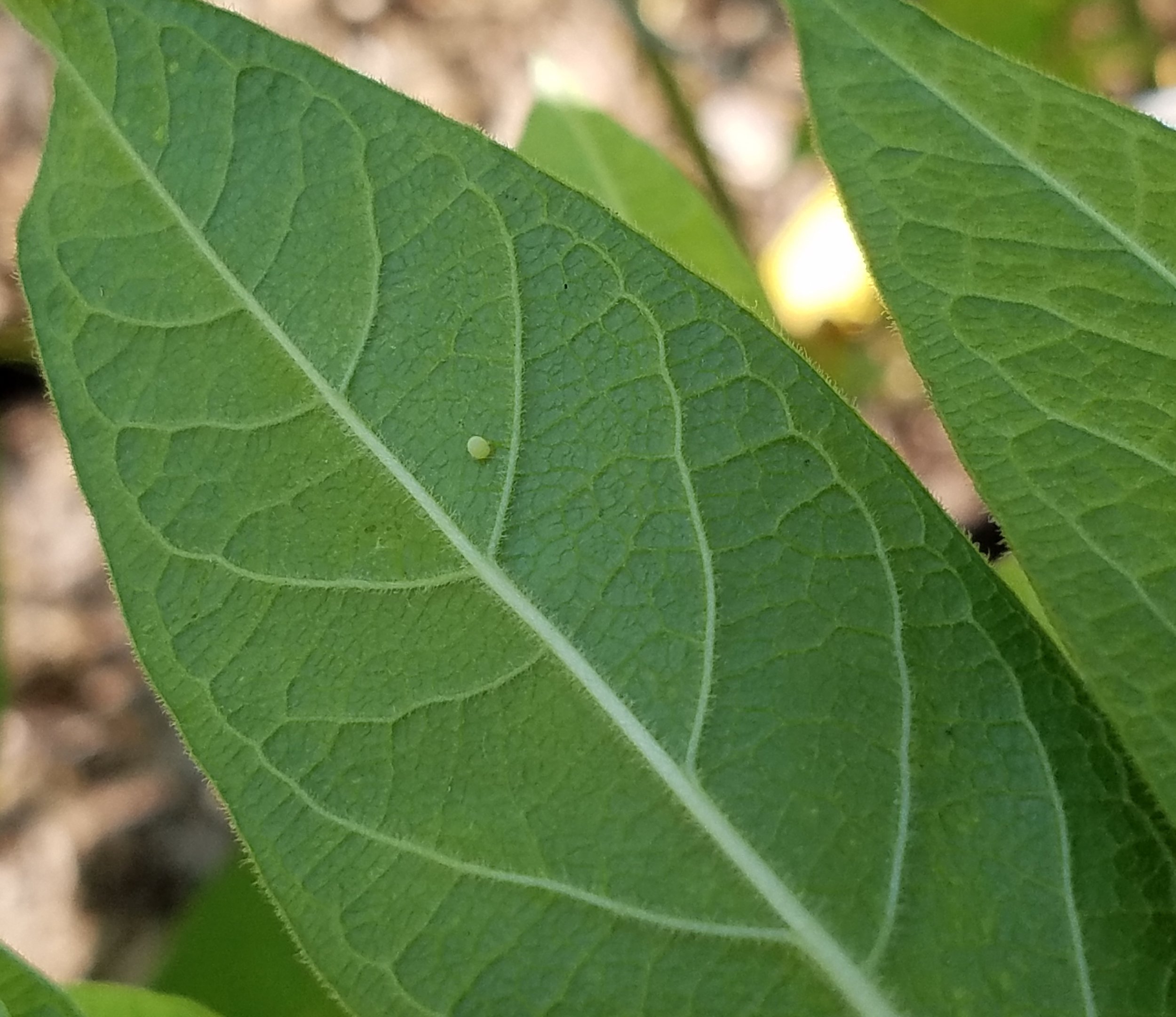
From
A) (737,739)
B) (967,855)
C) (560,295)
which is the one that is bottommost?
(967,855)

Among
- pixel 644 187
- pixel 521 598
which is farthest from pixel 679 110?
pixel 521 598

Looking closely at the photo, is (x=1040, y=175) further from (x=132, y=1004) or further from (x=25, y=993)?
(x=132, y=1004)

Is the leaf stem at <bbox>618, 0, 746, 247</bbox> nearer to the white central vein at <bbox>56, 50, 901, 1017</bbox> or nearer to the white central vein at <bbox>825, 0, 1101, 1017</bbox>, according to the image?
the white central vein at <bbox>825, 0, 1101, 1017</bbox>

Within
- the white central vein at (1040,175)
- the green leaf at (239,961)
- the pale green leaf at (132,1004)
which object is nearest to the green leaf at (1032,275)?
the white central vein at (1040,175)

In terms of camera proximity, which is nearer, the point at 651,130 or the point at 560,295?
the point at 560,295

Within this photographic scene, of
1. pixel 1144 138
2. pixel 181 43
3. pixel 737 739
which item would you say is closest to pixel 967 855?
pixel 737 739

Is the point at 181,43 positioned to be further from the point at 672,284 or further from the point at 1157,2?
the point at 1157,2

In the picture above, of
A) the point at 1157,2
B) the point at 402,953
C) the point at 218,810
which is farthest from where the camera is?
the point at 1157,2

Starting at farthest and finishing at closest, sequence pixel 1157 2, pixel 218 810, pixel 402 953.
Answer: pixel 1157 2 < pixel 218 810 < pixel 402 953

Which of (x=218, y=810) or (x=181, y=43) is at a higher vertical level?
(x=181, y=43)
